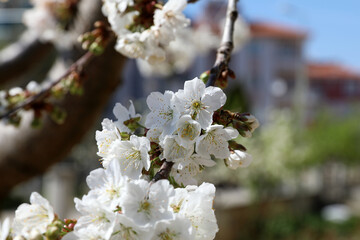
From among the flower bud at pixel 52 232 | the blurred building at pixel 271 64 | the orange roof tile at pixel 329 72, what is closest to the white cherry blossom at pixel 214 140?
the flower bud at pixel 52 232

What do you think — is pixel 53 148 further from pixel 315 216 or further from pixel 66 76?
pixel 315 216

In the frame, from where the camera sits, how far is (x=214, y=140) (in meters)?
0.64

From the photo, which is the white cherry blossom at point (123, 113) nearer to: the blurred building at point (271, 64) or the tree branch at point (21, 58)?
the tree branch at point (21, 58)

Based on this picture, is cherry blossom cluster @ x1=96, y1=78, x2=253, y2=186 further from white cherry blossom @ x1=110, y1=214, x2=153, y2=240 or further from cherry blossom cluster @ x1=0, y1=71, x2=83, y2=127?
cherry blossom cluster @ x1=0, y1=71, x2=83, y2=127

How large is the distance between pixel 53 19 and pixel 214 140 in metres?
1.47

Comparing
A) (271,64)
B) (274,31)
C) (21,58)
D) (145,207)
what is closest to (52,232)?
(145,207)

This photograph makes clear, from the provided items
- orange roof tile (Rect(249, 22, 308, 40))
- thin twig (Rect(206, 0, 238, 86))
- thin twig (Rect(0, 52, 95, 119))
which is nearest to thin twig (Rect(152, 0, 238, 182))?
thin twig (Rect(206, 0, 238, 86))

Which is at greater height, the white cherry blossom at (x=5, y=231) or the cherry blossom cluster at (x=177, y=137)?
the cherry blossom cluster at (x=177, y=137)

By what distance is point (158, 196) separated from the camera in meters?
0.56

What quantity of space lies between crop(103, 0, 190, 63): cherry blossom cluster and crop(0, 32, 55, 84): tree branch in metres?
1.25

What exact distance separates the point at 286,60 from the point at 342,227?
1450cm

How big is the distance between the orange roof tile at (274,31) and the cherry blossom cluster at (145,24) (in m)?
21.5

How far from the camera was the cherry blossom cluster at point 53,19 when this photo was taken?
1.73m

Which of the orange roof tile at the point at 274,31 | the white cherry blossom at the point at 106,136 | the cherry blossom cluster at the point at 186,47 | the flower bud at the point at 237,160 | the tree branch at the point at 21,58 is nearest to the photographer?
the white cherry blossom at the point at 106,136
